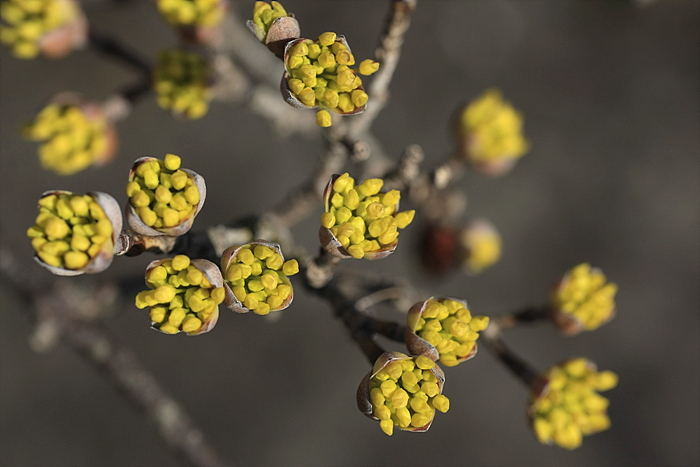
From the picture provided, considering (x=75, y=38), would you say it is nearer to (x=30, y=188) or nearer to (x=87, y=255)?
(x=87, y=255)

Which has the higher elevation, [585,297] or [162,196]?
[162,196]

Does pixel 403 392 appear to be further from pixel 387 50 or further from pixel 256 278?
pixel 387 50

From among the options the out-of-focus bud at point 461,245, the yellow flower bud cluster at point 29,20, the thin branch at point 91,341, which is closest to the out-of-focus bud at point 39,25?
the yellow flower bud cluster at point 29,20

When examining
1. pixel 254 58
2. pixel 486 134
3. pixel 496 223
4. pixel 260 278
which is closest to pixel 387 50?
pixel 260 278

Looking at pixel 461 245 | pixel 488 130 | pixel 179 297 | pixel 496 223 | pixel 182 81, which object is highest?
pixel 488 130

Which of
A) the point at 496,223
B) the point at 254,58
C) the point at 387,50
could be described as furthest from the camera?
the point at 496,223

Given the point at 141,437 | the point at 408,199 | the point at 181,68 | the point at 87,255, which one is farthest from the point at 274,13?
the point at 141,437
